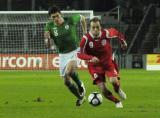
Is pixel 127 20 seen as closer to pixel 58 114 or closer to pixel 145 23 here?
pixel 145 23

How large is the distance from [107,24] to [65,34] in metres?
28.9

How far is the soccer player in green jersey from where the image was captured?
51.7ft

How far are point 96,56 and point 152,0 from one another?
1481 inches

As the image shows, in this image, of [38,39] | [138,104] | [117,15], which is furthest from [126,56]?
[138,104]

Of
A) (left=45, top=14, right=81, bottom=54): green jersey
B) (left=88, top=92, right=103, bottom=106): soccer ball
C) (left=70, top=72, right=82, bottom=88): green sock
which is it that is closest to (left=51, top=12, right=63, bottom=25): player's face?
(left=45, top=14, right=81, bottom=54): green jersey

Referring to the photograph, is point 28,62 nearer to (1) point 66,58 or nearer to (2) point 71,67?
(1) point 66,58

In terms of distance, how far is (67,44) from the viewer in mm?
15977

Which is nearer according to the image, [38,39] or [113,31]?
[113,31]

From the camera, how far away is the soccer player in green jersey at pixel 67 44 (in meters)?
15.8

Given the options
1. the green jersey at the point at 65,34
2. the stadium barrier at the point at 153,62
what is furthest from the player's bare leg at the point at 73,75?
the stadium barrier at the point at 153,62

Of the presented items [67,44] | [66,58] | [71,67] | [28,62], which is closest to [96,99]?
[71,67]

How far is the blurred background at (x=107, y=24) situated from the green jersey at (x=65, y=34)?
18.7m

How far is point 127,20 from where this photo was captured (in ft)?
163

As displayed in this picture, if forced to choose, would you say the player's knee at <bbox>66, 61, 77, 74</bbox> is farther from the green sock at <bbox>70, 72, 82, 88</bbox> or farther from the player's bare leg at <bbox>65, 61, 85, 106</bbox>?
the green sock at <bbox>70, 72, 82, 88</bbox>
